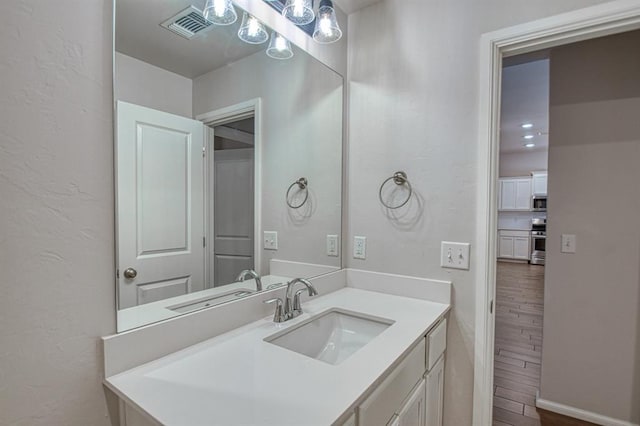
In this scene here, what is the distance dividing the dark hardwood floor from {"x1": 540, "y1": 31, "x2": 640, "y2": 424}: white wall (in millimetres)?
186

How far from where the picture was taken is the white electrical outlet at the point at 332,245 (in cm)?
189

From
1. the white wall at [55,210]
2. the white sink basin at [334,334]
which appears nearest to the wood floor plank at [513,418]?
the white sink basin at [334,334]

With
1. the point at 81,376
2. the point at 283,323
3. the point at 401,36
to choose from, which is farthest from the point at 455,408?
the point at 401,36

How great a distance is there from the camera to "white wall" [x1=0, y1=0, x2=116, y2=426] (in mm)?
721

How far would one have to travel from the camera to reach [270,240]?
1.59 metres

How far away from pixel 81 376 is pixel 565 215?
8.58 ft

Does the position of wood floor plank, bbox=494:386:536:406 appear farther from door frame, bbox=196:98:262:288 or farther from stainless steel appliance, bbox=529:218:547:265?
stainless steel appliance, bbox=529:218:547:265

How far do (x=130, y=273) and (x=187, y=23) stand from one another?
923 mm

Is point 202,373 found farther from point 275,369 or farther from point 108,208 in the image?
point 108,208

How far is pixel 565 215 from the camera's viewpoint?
2.10 metres

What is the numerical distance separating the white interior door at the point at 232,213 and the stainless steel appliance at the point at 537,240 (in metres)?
8.20

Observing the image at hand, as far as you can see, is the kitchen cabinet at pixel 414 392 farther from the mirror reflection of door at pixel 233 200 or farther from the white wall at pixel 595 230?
the white wall at pixel 595 230

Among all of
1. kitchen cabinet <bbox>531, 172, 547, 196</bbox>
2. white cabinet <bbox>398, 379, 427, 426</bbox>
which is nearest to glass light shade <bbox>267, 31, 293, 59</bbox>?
white cabinet <bbox>398, 379, 427, 426</bbox>

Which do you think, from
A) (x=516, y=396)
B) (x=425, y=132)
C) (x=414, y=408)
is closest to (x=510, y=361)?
(x=516, y=396)
